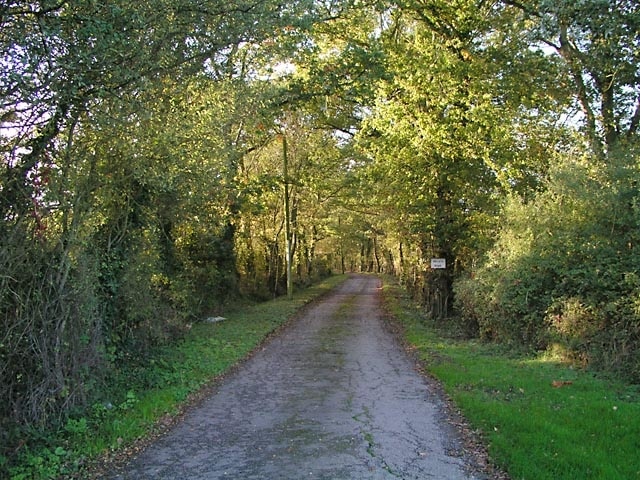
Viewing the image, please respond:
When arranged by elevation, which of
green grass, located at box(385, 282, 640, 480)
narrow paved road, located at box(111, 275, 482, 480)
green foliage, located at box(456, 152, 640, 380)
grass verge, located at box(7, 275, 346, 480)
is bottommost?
narrow paved road, located at box(111, 275, 482, 480)

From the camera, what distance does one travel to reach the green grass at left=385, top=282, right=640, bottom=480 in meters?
5.66

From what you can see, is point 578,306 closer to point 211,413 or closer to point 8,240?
point 211,413

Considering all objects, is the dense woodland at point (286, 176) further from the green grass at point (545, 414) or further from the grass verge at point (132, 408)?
the green grass at point (545, 414)

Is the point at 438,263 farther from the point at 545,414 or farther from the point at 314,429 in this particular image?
the point at 314,429

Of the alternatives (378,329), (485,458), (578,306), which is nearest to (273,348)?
(378,329)

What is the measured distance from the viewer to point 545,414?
7387mm

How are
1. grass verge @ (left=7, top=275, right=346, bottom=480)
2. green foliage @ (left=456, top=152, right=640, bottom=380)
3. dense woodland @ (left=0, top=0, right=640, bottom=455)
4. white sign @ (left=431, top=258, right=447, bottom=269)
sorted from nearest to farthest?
1. grass verge @ (left=7, top=275, right=346, bottom=480)
2. dense woodland @ (left=0, top=0, right=640, bottom=455)
3. green foliage @ (left=456, top=152, right=640, bottom=380)
4. white sign @ (left=431, top=258, right=447, bottom=269)

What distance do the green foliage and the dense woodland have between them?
0.18 feet

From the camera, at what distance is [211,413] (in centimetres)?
823

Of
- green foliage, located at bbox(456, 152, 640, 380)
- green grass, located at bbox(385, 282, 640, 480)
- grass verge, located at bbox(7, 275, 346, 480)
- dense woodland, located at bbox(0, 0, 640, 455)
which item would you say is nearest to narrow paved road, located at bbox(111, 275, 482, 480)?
grass verge, located at bbox(7, 275, 346, 480)

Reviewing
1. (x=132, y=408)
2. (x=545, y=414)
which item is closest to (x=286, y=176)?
(x=132, y=408)

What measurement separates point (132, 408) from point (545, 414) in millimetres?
5896

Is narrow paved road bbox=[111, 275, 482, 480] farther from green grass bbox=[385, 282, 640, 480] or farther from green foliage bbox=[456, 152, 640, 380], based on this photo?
green foliage bbox=[456, 152, 640, 380]

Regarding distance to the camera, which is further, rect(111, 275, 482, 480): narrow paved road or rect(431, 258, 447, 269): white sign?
rect(431, 258, 447, 269): white sign
